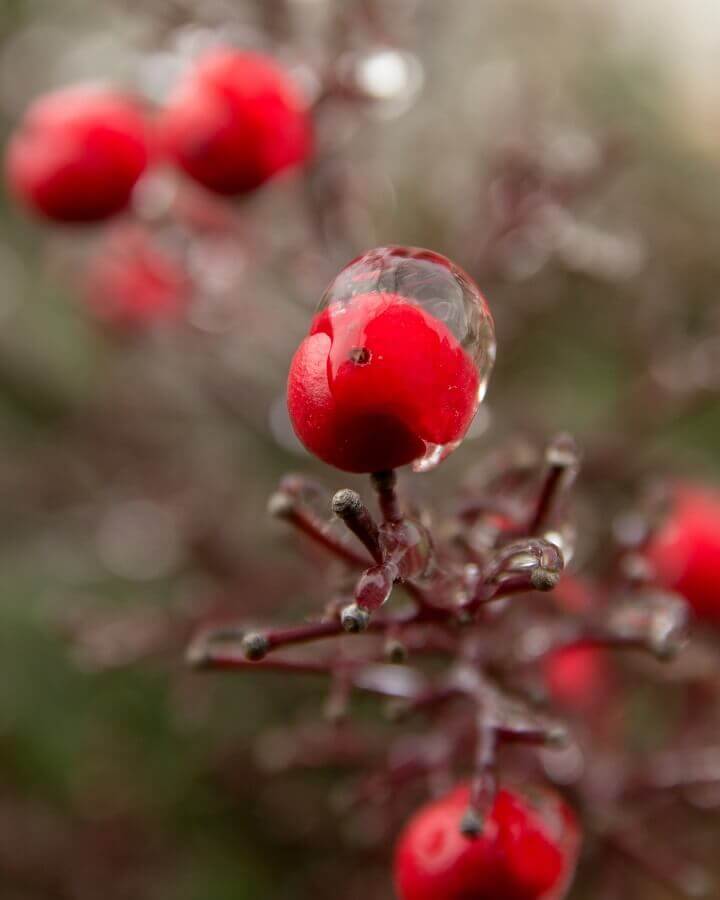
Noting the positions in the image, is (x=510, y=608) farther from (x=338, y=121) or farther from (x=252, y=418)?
(x=252, y=418)

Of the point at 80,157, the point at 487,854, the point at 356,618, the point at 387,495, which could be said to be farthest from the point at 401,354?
the point at 80,157

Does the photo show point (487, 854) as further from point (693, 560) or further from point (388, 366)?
point (693, 560)

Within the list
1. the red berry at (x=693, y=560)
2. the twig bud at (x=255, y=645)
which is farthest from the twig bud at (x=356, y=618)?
the red berry at (x=693, y=560)

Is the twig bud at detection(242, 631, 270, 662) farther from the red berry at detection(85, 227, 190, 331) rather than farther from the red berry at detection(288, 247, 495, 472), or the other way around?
the red berry at detection(85, 227, 190, 331)

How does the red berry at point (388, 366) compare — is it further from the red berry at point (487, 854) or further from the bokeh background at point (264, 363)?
the bokeh background at point (264, 363)

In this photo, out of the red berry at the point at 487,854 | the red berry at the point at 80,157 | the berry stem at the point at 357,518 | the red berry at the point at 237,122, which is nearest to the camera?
the berry stem at the point at 357,518

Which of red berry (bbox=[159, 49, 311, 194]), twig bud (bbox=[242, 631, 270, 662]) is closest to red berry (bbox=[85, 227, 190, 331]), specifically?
red berry (bbox=[159, 49, 311, 194])
